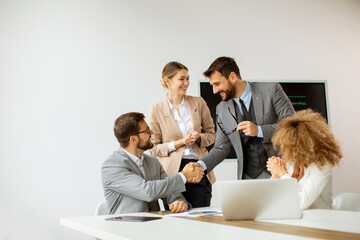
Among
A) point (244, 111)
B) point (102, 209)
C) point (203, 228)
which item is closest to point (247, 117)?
point (244, 111)

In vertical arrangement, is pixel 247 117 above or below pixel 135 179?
above

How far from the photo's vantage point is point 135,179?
2.07 m

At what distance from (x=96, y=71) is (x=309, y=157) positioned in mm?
2721

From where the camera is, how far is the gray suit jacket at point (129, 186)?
2055mm

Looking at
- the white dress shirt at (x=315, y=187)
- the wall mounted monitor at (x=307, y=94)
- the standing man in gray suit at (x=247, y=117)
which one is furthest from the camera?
the wall mounted monitor at (x=307, y=94)

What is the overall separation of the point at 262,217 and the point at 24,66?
3160 mm

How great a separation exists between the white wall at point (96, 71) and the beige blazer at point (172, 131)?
4.06ft

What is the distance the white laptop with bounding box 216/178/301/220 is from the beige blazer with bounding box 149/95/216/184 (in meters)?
1.24

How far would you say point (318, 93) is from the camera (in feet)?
15.5

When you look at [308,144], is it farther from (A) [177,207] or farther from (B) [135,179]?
(B) [135,179]

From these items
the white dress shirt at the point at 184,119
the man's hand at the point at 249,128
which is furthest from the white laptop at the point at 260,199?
the white dress shirt at the point at 184,119

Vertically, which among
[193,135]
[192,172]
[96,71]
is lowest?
[192,172]

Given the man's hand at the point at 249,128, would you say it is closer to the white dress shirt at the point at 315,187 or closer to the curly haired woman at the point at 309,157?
the curly haired woman at the point at 309,157

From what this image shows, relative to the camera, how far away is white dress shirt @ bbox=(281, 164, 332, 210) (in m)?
1.80
